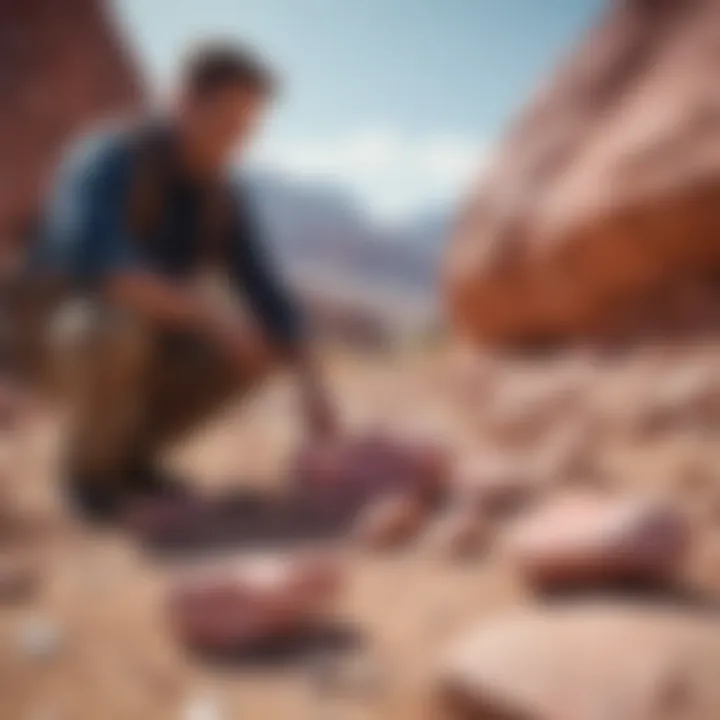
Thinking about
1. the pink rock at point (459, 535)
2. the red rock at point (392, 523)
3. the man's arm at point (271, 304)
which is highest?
the man's arm at point (271, 304)

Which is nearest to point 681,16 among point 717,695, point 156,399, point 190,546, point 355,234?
point 156,399

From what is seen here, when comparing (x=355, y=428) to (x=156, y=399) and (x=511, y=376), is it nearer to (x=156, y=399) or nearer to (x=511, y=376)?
(x=156, y=399)

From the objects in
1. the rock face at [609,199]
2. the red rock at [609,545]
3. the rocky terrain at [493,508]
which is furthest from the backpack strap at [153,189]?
the rock face at [609,199]

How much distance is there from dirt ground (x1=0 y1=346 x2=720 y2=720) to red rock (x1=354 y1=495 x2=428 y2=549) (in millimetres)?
32

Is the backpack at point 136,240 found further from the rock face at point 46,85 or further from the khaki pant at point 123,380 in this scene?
the rock face at point 46,85

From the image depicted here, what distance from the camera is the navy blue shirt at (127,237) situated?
1.31 metres

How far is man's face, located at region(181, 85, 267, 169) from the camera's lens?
53.4 inches

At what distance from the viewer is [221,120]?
137 centimetres

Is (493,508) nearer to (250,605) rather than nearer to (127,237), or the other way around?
(250,605)

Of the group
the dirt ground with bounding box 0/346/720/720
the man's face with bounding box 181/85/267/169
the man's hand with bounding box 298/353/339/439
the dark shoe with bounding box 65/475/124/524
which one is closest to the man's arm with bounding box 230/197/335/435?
the man's hand with bounding box 298/353/339/439

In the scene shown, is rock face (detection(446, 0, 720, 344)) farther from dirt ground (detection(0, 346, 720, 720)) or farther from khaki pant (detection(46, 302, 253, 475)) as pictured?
khaki pant (detection(46, 302, 253, 475))

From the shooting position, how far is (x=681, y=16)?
238cm

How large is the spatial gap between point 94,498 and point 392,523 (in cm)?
45

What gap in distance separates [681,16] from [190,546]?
189 cm
